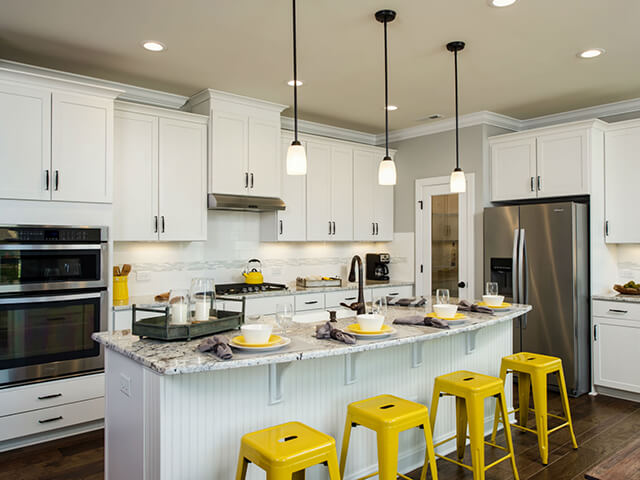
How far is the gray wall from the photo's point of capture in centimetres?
520

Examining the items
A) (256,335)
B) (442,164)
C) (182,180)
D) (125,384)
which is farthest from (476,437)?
(442,164)

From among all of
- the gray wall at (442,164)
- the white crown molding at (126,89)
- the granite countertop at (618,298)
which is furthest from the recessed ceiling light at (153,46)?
the granite countertop at (618,298)

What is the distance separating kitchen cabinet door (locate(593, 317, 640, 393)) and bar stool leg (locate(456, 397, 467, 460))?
2.16 metres

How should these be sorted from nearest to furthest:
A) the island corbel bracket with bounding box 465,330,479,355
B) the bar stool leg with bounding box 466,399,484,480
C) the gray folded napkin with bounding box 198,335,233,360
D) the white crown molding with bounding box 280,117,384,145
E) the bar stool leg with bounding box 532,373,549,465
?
1. the gray folded napkin with bounding box 198,335,233,360
2. the bar stool leg with bounding box 466,399,484,480
3. the bar stool leg with bounding box 532,373,549,465
4. the island corbel bracket with bounding box 465,330,479,355
5. the white crown molding with bounding box 280,117,384,145

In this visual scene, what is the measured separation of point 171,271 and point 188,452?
2703 mm

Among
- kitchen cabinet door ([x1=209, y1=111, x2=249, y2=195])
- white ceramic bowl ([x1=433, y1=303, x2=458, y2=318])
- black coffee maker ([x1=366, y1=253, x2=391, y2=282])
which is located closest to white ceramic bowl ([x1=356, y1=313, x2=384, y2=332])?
white ceramic bowl ([x1=433, y1=303, x2=458, y2=318])

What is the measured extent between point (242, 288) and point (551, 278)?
2.87m

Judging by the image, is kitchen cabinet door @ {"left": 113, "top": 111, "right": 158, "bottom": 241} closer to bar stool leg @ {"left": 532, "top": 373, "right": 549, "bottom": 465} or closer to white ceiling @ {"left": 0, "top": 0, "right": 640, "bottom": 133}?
white ceiling @ {"left": 0, "top": 0, "right": 640, "bottom": 133}

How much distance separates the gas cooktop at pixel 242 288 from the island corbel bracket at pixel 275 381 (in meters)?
2.09

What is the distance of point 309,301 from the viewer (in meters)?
4.89

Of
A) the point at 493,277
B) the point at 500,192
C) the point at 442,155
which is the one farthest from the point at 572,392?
the point at 442,155

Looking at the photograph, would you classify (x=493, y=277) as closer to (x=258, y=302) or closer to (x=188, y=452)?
(x=258, y=302)

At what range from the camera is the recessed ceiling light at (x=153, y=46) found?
3.34 m

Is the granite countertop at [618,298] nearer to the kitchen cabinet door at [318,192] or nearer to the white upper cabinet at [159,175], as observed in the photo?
the kitchen cabinet door at [318,192]
